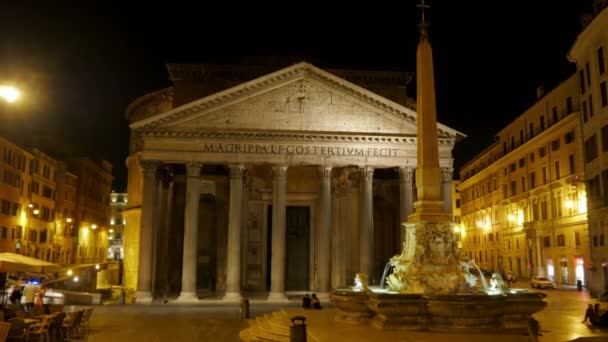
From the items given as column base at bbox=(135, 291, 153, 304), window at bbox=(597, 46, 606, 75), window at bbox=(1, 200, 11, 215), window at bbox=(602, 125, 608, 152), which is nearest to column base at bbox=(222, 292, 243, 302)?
column base at bbox=(135, 291, 153, 304)

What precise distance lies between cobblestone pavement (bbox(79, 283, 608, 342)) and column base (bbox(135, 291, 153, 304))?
4.29 ft

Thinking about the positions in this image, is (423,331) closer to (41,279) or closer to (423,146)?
(423,146)

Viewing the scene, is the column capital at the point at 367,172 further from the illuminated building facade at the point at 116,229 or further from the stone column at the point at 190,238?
the illuminated building facade at the point at 116,229

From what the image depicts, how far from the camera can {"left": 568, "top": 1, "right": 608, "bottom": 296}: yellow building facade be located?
92.3 ft

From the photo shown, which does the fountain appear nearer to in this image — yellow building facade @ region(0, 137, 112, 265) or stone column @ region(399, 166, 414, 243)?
stone column @ region(399, 166, 414, 243)

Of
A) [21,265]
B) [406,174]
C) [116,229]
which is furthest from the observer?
[116,229]

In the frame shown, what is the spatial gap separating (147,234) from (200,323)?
1030cm

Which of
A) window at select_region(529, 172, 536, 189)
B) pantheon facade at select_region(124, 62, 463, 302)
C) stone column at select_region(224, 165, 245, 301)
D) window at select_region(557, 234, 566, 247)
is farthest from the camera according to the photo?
window at select_region(529, 172, 536, 189)

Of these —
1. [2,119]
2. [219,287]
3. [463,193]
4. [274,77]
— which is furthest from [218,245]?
[463,193]

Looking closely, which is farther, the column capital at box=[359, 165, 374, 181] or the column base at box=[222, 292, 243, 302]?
the column capital at box=[359, 165, 374, 181]

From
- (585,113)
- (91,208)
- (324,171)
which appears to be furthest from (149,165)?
(91,208)

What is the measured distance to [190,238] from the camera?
94.9 ft

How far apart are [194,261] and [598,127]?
21392 mm

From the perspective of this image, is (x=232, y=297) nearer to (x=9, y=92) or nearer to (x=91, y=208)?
(x=9, y=92)
